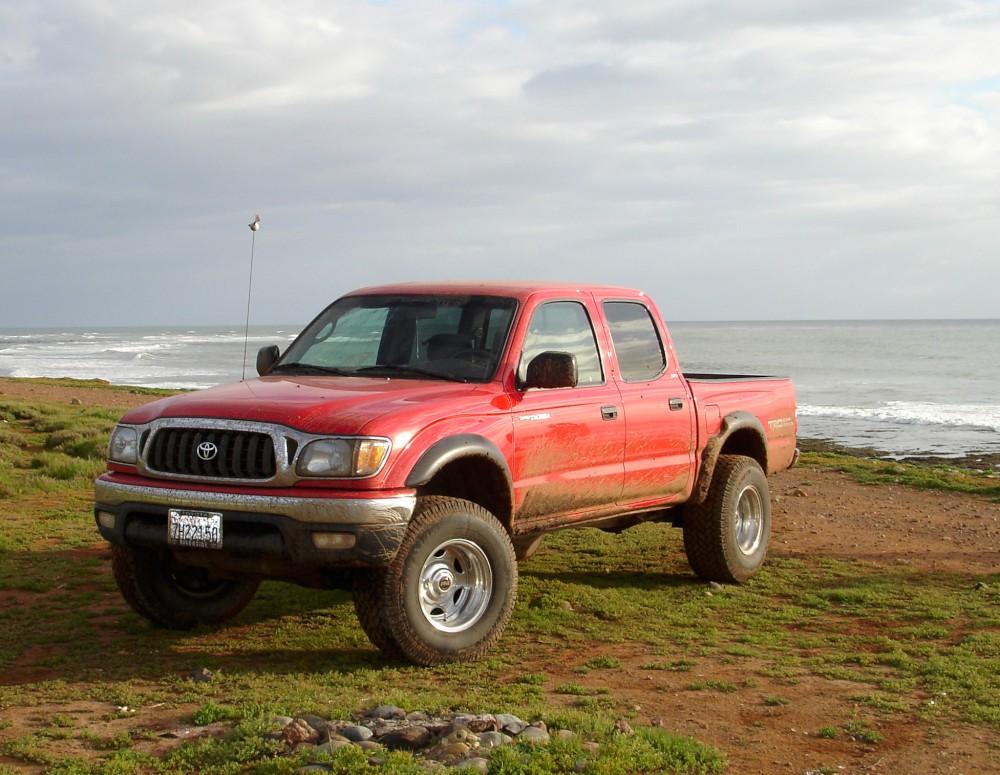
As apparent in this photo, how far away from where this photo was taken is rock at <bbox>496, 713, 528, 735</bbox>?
448 centimetres

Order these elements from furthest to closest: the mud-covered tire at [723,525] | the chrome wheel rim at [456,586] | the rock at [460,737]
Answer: the mud-covered tire at [723,525]
the chrome wheel rim at [456,586]
the rock at [460,737]

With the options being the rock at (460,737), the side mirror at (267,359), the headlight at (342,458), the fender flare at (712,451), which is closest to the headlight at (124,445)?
the headlight at (342,458)

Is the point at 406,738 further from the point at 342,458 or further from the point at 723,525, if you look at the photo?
the point at 723,525

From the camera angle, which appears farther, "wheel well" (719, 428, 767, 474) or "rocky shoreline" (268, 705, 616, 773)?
"wheel well" (719, 428, 767, 474)

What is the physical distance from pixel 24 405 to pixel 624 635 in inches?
586

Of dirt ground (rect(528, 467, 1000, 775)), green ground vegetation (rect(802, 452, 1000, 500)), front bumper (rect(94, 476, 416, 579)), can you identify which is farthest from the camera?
green ground vegetation (rect(802, 452, 1000, 500))

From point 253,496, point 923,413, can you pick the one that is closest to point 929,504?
point 253,496

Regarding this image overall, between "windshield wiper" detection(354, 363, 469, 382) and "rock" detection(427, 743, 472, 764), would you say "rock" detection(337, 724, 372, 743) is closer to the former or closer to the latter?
"rock" detection(427, 743, 472, 764)

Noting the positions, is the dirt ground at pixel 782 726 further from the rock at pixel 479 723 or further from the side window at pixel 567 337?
the side window at pixel 567 337

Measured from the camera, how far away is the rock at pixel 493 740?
14.1 ft

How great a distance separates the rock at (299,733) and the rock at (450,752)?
465 mm

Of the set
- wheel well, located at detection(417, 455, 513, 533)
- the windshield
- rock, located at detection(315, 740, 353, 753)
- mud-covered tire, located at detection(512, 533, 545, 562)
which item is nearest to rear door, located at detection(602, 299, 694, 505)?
mud-covered tire, located at detection(512, 533, 545, 562)

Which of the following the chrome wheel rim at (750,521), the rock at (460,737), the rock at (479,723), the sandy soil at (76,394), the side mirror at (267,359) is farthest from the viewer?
the sandy soil at (76,394)

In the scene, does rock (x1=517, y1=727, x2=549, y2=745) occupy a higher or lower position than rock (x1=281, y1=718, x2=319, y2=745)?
higher
